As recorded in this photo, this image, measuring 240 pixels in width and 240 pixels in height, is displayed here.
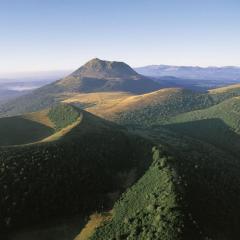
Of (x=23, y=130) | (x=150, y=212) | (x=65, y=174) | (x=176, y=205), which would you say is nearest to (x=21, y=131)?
(x=23, y=130)

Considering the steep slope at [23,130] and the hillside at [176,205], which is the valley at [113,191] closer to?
the hillside at [176,205]

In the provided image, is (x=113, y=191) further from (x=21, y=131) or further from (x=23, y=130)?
(x=23, y=130)

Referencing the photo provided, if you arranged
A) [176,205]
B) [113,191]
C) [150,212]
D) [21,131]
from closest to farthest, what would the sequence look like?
[176,205]
[150,212]
[113,191]
[21,131]

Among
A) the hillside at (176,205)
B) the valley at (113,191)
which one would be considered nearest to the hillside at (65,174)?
the valley at (113,191)

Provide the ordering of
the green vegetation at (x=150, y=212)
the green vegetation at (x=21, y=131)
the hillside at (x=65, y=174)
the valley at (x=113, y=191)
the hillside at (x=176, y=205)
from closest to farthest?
the green vegetation at (x=150, y=212) → the hillside at (x=176, y=205) → the valley at (x=113, y=191) → the hillside at (x=65, y=174) → the green vegetation at (x=21, y=131)

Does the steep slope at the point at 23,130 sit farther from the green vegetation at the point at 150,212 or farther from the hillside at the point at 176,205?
the green vegetation at the point at 150,212

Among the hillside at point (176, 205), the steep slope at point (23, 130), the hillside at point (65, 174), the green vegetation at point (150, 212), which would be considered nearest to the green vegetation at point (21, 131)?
the steep slope at point (23, 130)

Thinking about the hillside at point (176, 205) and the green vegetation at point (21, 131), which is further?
the green vegetation at point (21, 131)

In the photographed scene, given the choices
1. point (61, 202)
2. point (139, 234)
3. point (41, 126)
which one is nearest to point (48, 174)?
point (61, 202)

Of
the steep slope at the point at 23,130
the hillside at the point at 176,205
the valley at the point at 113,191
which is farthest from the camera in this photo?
the steep slope at the point at 23,130
